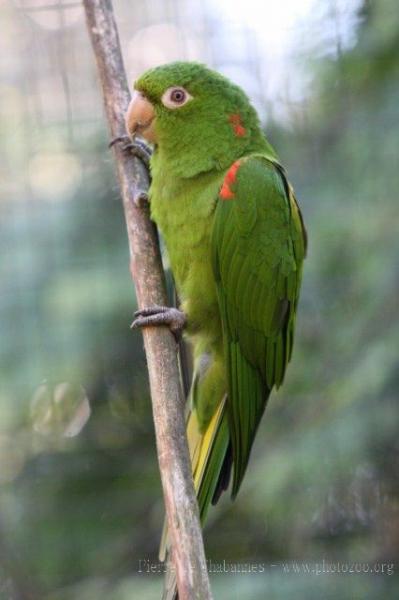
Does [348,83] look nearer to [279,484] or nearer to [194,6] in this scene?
[194,6]

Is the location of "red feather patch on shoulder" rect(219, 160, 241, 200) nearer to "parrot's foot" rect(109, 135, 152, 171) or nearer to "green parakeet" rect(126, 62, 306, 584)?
"green parakeet" rect(126, 62, 306, 584)

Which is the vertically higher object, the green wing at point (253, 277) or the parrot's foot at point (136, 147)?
the parrot's foot at point (136, 147)

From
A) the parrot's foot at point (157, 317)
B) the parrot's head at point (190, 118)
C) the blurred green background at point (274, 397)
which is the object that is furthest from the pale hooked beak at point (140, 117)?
the blurred green background at point (274, 397)

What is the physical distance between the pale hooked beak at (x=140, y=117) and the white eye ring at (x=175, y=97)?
0.03 meters

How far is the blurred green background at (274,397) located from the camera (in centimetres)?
162

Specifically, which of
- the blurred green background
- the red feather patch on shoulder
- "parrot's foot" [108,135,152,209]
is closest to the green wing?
the red feather patch on shoulder

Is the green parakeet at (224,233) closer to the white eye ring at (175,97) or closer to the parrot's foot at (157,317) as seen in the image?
the white eye ring at (175,97)

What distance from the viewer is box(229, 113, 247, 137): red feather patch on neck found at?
1222 millimetres

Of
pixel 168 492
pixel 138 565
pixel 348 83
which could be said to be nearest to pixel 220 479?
pixel 168 492

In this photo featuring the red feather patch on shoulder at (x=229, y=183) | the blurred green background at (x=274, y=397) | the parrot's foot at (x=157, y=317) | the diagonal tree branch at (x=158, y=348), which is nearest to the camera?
the diagonal tree branch at (x=158, y=348)

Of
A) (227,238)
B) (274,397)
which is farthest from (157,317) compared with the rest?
(274,397)

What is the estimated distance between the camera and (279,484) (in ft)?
5.26

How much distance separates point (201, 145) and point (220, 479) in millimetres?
495

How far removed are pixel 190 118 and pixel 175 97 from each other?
0.12 ft
